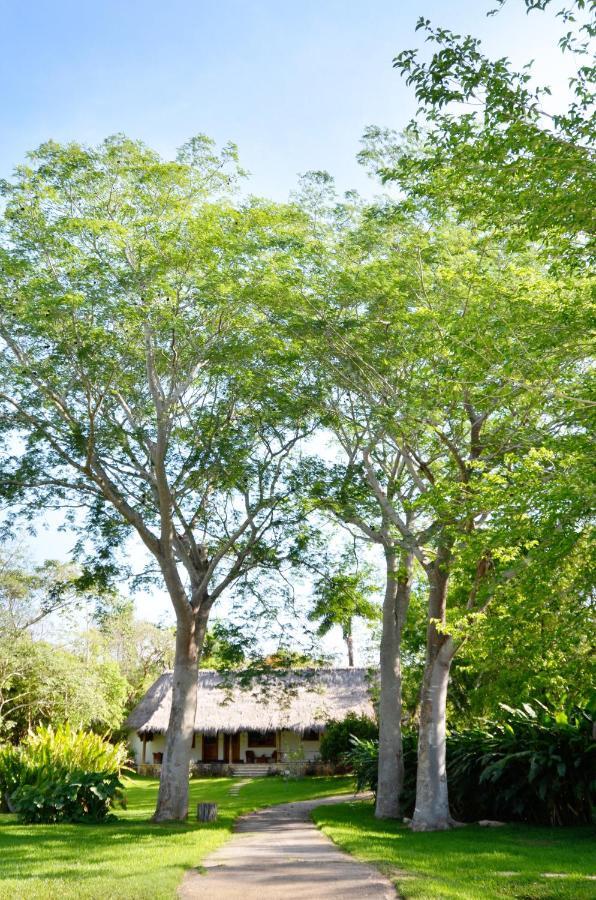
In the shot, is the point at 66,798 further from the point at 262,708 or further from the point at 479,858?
the point at 262,708

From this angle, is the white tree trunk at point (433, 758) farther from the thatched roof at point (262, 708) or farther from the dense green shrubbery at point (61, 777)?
the thatched roof at point (262, 708)

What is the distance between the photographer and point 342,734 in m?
33.4

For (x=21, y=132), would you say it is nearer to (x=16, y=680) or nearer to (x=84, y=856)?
(x=84, y=856)

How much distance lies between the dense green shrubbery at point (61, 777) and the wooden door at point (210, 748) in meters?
23.2

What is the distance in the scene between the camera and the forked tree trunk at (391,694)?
17431 millimetres

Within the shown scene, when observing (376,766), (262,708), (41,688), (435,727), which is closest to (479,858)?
(435,727)

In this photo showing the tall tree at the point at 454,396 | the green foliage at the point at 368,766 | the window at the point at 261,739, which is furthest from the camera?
the window at the point at 261,739

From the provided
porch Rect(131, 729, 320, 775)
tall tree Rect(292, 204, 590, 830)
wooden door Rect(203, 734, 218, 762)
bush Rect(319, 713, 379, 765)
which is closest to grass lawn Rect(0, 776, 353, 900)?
tall tree Rect(292, 204, 590, 830)

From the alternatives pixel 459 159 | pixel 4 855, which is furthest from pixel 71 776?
pixel 459 159

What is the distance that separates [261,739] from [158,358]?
2921 cm

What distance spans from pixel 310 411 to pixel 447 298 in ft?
13.1

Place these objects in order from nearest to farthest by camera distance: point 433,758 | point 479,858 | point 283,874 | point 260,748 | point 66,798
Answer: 1. point 283,874
2. point 479,858
3. point 433,758
4. point 66,798
5. point 260,748

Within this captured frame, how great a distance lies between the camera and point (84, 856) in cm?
1102

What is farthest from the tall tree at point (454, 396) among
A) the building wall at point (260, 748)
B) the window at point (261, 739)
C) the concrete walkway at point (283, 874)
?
the window at point (261, 739)
